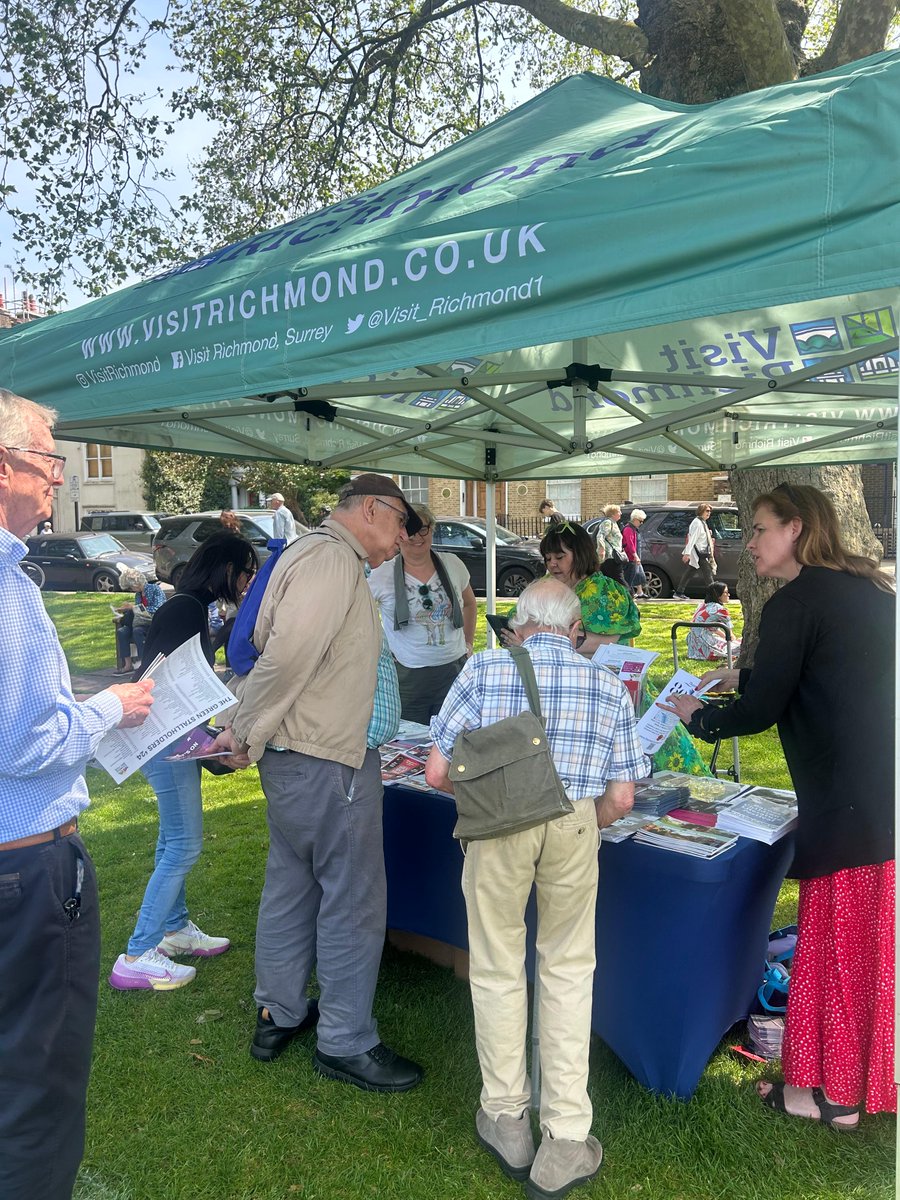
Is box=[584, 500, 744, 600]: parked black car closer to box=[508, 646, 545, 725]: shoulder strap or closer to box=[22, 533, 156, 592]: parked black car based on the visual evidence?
box=[22, 533, 156, 592]: parked black car

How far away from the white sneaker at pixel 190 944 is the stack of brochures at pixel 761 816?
91.8 inches

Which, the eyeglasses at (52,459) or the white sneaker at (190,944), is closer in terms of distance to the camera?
the eyeglasses at (52,459)

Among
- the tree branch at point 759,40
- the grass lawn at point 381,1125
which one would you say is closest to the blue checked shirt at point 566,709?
the grass lawn at point 381,1125

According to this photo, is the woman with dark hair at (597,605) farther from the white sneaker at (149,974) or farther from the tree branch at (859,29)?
the tree branch at (859,29)

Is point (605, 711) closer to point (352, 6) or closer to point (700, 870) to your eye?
point (700, 870)

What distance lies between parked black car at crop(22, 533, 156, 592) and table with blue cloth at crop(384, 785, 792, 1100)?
1868cm

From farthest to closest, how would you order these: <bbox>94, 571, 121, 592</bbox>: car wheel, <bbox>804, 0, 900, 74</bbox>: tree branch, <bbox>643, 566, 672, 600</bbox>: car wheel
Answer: <bbox>94, 571, 121, 592</bbox>: car wheel < <bbox>643, 566, 672, 600</bbox>: car wheel < <bbox>804, 0, 900, 74</bbox>: tree branch

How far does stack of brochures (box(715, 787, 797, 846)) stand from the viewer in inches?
108

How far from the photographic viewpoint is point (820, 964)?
2678 millimetres

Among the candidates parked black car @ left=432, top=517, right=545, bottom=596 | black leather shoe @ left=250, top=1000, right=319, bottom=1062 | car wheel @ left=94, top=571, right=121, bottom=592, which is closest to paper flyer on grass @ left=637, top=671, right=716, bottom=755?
black leather shoe @ left=250, top=1000, right=319, bottom=1062

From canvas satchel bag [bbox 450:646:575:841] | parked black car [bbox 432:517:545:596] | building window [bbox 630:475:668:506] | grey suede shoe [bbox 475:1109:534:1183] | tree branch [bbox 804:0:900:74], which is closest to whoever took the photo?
canvas satchel bag [bbox 450:646:575:841]

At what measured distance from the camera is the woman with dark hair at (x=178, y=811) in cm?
318

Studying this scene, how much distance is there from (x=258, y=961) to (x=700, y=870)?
5.20 ft

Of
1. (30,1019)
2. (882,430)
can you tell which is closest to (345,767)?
(30,1019)
